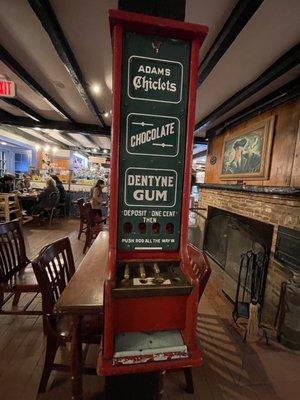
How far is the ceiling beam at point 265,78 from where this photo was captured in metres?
2.00

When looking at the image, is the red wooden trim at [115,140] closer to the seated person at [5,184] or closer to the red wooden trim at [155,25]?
the red wooden trim at [155,25]

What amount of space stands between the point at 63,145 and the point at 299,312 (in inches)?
403

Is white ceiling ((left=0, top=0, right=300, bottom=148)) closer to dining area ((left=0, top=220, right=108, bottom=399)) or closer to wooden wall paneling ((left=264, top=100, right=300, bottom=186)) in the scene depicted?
→ wooden wall paneling ((left=264, top=100, right=300, bottom=186))

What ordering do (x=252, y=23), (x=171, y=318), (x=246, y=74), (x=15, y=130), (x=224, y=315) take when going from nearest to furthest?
1. (x=171, y=318)
2. (x=252, y=23)
3. (x=246, y=74)
4. (x=224, y=315)
5. (x=15, y=130)

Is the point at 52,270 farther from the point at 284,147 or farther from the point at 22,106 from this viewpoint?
the point at 22,106

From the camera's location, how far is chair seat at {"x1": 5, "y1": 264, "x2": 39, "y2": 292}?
1980 millimetres

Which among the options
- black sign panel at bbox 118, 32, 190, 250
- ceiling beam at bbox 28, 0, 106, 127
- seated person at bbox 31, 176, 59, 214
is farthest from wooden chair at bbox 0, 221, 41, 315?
seated person at bbox 31, 176, 59, 214

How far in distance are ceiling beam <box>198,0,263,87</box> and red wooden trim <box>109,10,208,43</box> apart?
903 mm

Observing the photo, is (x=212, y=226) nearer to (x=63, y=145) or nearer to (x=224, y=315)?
(x=224, y=315)

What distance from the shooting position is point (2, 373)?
5.75 ft

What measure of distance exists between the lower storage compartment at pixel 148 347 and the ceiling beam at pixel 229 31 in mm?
2005

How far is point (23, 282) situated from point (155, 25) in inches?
88.4

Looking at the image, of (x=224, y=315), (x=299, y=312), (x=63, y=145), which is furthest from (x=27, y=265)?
(x=63, y=145)

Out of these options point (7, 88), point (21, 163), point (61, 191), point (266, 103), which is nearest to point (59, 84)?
point (7, 88)
